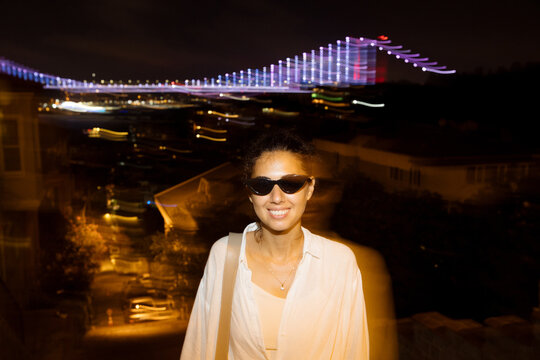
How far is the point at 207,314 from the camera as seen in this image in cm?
141

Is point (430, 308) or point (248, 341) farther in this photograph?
point (430, 308)

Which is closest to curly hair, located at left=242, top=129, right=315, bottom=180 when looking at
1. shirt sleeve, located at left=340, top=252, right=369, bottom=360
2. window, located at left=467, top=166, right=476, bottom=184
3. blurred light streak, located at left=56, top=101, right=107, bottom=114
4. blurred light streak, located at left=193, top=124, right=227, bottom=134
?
shirt sleeve, located at left=340, top=252, right=369, bottom=360

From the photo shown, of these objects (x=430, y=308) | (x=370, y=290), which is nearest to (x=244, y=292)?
(x=370, y=290)

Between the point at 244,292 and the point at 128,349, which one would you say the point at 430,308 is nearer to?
the point at 128,349

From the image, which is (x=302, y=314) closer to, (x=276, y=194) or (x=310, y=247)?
(x=310, y=247)

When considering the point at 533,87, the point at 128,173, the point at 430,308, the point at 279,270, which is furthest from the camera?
the point at 128,173

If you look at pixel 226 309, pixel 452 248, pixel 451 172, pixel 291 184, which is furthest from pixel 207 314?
pixel 451 172

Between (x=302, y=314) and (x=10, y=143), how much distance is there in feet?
27.7

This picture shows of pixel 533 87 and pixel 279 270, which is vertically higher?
pixel 533 87

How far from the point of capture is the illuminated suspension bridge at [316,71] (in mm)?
15061

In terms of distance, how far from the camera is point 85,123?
2483 centimetres

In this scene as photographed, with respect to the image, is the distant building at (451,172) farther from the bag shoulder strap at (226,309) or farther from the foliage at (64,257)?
the bag shoulder strap at (226,309)

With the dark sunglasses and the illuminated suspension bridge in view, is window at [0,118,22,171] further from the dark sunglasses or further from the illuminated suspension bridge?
the dark sunglasses

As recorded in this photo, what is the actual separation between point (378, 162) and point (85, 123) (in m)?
19.8
